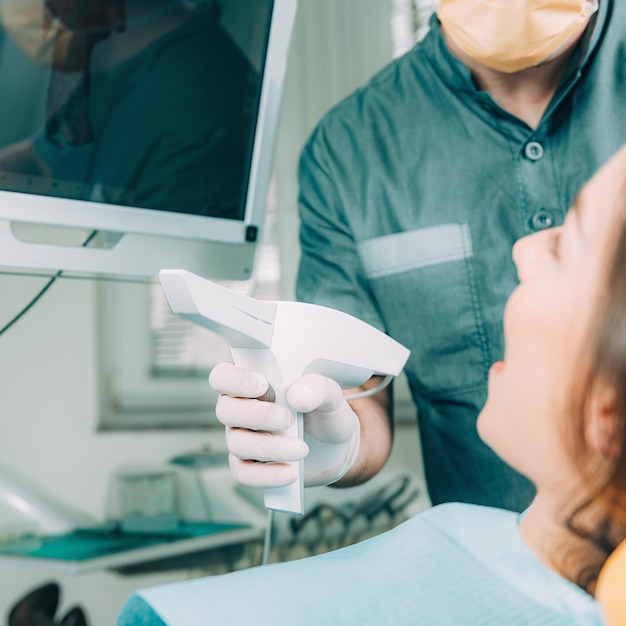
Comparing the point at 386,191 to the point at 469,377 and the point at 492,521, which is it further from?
the point at 492,521

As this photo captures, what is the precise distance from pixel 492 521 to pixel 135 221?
67cm

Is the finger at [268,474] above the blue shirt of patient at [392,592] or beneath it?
beneath

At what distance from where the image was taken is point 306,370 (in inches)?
28.4

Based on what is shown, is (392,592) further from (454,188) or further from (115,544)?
(115,544)

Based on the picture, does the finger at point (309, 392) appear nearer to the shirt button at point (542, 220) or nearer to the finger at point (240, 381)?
the finger at point (240, 381)

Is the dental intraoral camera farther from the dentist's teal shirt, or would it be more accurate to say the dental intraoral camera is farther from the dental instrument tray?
the dental instrument tray

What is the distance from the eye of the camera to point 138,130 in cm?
101

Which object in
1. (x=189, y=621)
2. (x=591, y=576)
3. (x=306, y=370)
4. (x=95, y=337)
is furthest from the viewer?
(x=95, y=337)

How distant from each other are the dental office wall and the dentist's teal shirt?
0.55 metres

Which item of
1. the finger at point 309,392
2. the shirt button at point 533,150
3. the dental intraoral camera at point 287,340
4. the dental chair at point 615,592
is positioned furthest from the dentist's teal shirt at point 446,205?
the dental chair at point 615,592

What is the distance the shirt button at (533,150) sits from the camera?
1004 millimetres

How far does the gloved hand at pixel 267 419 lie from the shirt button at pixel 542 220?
16.1 inches

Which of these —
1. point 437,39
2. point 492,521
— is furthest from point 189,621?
point 437,39

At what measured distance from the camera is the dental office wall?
1.42 m
